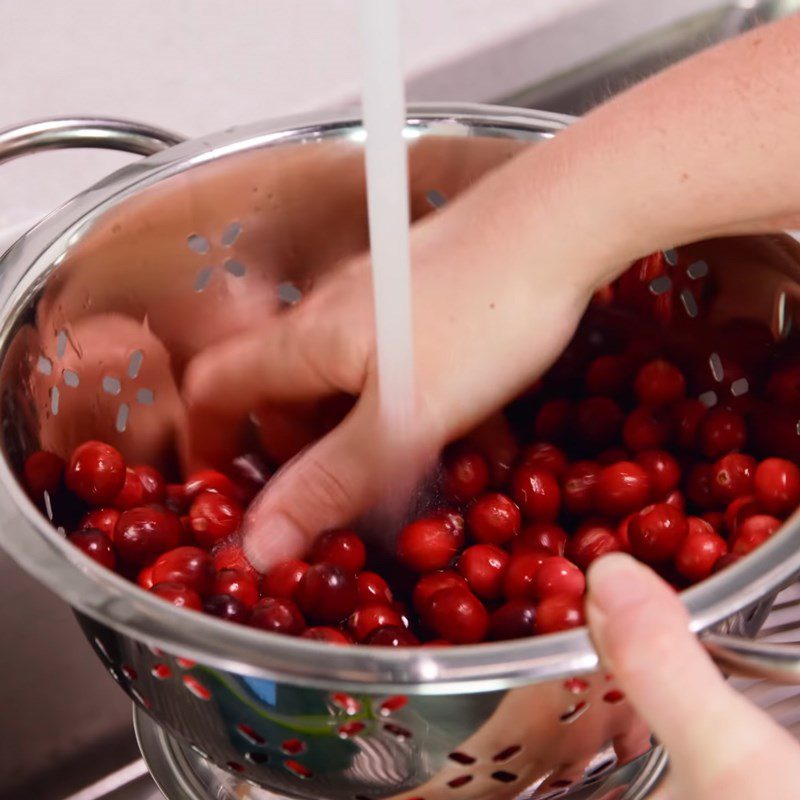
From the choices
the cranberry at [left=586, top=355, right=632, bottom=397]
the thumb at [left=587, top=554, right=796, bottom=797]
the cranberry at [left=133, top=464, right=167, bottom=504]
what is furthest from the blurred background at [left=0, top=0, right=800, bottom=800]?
the thumb at [left=587, top=554, right=796, bottom=797]

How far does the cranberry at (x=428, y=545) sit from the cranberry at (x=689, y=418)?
153 mm

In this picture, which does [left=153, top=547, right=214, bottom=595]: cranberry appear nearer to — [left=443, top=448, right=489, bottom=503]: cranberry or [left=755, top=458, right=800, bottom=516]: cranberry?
[left=443, top=448, right=489, bottom=503]: cranberry

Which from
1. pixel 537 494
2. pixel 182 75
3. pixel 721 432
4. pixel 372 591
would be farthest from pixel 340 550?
pixel 182 75

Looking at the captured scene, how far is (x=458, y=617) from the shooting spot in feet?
1.81

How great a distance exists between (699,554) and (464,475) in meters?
0.15

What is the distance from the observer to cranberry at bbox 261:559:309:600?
0.58 meters

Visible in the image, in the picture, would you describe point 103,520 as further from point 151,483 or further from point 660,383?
point 660,383

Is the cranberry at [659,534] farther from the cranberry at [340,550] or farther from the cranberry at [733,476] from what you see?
the cranberry at [340,550]

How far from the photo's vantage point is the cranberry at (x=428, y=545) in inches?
24.6

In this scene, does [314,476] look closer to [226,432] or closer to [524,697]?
[226,432]

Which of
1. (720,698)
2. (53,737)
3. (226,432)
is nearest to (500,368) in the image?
(226,432)

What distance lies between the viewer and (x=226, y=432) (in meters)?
0.68

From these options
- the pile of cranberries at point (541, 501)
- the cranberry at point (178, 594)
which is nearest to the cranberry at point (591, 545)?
the pile of cranberries at point (541, 501)

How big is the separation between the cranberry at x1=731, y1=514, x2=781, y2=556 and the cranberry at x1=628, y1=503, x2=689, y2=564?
0.03 metres
